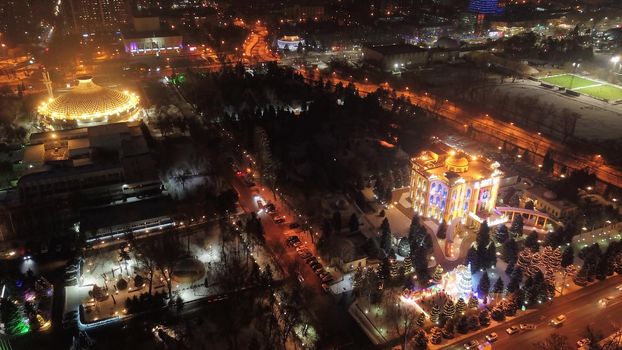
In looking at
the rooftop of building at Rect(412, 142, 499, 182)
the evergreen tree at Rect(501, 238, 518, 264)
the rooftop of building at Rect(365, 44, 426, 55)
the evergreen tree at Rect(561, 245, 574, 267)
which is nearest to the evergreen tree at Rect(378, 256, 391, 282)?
the rooftop of building at Rect(412, 142, 499, 182)

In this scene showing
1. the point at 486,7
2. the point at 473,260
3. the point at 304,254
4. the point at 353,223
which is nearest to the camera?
the point at 473,260

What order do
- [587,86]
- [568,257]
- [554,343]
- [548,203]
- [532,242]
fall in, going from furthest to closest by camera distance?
[587,86] < [548,203] < [532,242] < [568,257] < [554,343]

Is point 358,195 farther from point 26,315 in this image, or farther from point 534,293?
point 26,315

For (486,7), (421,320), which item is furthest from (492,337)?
(486,7)

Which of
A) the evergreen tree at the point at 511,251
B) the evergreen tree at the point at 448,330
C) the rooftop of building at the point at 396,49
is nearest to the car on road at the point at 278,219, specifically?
the evergreen tree at the point at 448,330

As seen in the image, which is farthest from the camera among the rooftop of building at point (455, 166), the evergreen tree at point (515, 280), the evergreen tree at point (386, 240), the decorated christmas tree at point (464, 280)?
the rooftop of building at point (455, 166)

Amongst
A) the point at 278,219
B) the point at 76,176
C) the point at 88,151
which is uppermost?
the point at 88,151

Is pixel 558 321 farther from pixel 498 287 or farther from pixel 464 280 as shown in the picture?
pixel 464 280

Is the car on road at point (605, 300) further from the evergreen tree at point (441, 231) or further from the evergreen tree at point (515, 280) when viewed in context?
the evergreen tree at point (441, 231)

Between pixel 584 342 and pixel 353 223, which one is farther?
pixel 353 223
